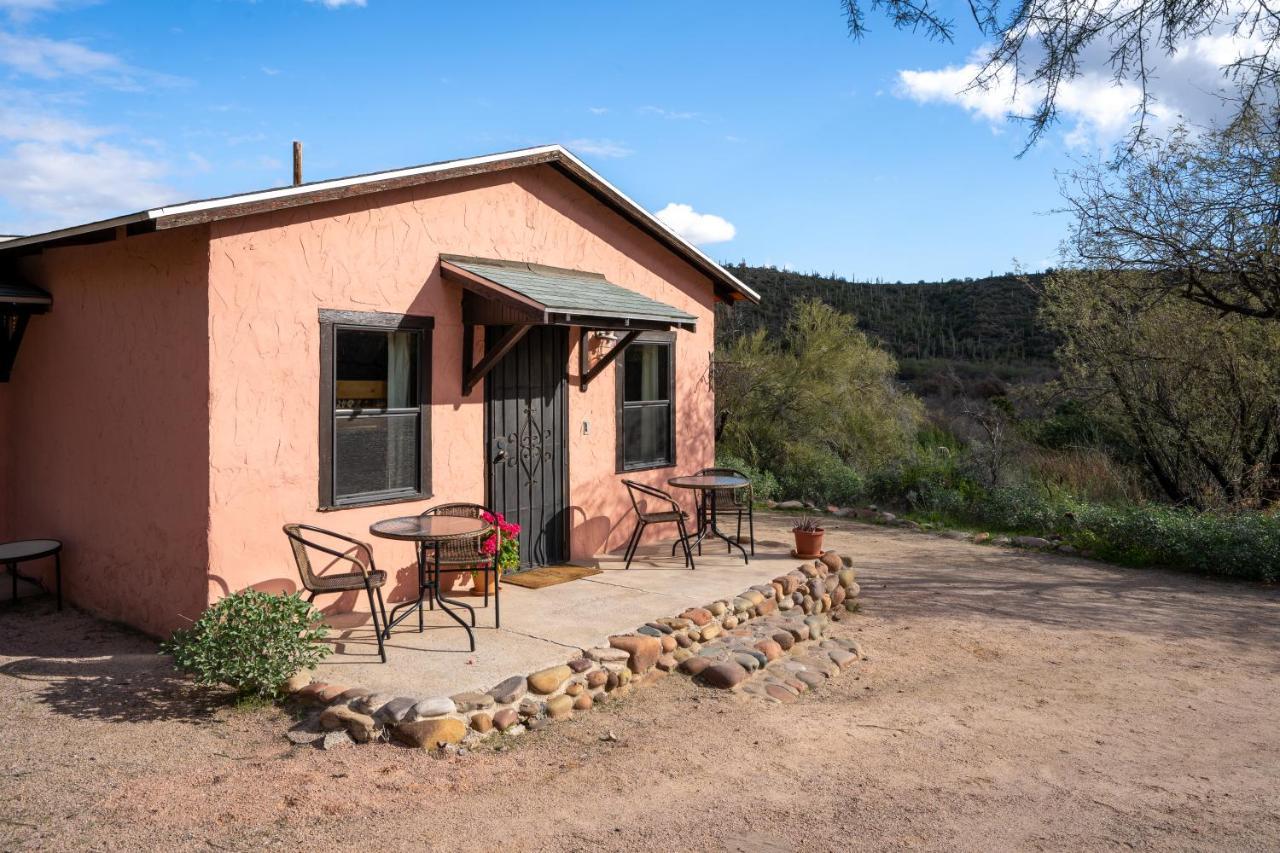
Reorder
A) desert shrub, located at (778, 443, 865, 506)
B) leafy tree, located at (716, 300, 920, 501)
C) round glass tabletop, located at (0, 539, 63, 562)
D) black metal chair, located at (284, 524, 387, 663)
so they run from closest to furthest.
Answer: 1. black metal chair, located at (284, 524, 387, 663)
2. round glass tabletop, located at (0, 539, 63, 562)
3. desert shrub, located at (778, 443, 865, 506)
4. leafy tree, located at (716, 300, 920, 501)

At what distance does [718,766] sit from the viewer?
4504mm

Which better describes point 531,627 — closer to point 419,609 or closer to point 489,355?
point 419,609

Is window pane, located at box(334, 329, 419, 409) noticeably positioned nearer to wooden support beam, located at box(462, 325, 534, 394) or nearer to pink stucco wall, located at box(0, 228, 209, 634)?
wooden support beam, located at box(462, 325, 534, 394)

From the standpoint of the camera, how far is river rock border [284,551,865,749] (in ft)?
15.0

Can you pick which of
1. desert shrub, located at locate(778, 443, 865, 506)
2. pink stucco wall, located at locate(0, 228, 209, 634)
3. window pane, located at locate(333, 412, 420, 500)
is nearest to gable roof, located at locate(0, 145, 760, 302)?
pink stucco wall, located at locate(0, 228, 209, 634)

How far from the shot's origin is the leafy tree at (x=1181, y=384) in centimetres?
1122

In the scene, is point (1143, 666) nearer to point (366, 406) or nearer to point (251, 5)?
point (366, 406)

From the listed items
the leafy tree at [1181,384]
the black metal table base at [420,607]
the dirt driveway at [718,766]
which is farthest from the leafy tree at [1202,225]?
the black metal table base at [420,607]

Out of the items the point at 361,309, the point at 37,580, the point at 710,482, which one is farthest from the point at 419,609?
the point at 37,580

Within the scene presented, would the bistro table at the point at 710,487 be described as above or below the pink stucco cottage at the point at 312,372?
below

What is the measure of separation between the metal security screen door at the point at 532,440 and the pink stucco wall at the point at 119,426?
2320 millimetres

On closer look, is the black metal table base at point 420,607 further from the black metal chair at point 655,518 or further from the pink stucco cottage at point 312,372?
the black metal chair at point 655,518

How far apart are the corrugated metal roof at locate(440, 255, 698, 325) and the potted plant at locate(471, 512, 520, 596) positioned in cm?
172

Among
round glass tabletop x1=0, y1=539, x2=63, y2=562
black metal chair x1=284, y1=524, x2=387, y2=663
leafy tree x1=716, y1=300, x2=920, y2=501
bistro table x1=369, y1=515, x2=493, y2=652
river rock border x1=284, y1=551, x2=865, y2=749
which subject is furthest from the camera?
leafy tree x1=716, y1=300, x2=920, y2=501
